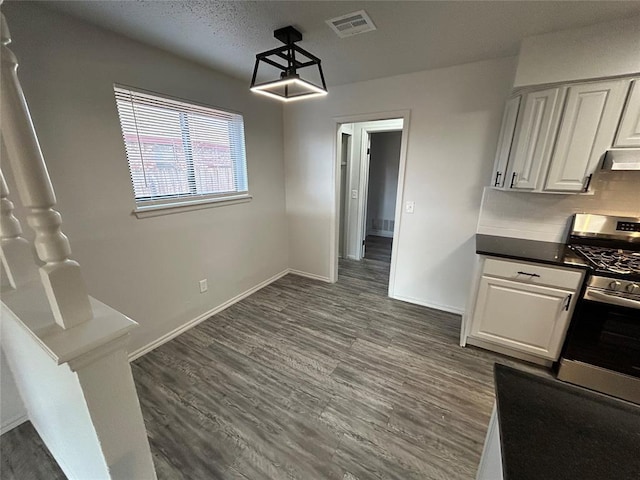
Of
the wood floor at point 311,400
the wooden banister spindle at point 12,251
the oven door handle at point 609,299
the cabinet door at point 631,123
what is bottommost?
the wood floor at point 311,400

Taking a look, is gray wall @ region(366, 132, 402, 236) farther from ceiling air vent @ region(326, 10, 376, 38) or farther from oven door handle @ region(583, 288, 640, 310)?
oven door handle @ region(583, 288, 640, 310)

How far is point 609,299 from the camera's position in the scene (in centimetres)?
170

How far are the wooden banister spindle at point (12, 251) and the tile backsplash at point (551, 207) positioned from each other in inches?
130

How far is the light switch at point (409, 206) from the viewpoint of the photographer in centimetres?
292

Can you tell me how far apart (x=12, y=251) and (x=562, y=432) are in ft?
7.06

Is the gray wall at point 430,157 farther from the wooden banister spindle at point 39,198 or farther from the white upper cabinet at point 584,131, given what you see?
the wooden banister spindle at point 39,198

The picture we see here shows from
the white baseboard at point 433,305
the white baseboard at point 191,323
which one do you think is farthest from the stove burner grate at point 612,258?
the white baseboard at point 191,323

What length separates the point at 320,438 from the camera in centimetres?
159

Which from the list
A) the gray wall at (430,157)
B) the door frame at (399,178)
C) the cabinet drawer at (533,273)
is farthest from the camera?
the door frame at (399,178)

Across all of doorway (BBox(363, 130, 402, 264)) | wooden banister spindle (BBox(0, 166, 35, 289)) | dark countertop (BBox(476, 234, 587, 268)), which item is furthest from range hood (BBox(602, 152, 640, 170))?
doorway (BBox(363, 130, 402, 264))

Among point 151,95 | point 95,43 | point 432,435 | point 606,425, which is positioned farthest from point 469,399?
point 95,43

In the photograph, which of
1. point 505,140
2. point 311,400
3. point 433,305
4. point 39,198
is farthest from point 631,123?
point 39,198

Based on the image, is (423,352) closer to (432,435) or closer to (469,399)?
(469,399)

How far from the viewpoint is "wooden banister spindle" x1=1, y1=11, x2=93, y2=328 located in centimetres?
72
